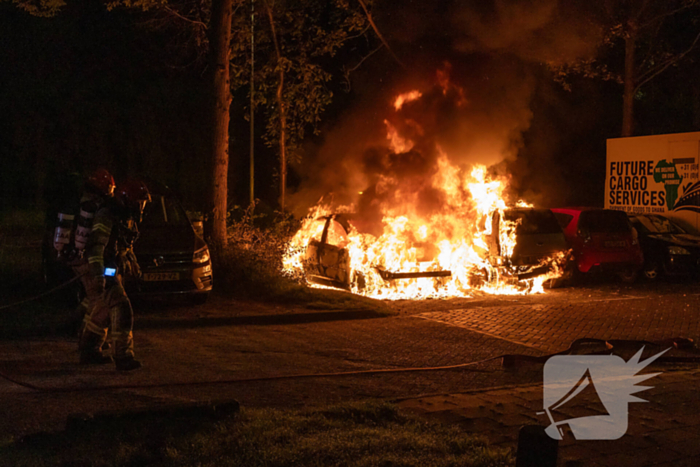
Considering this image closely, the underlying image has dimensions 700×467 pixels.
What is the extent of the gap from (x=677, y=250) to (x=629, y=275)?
1254 millimetres

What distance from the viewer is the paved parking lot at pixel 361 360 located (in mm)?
5402

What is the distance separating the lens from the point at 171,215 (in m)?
11.1

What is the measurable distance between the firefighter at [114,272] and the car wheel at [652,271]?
40.0ft

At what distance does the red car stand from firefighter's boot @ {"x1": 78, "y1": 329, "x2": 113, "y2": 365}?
10175mm

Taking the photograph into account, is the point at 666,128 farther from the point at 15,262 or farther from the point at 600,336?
the point at 15,262

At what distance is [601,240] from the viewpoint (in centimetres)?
1395

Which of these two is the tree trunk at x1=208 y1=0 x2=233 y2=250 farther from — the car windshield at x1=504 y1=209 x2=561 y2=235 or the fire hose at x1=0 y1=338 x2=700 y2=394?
the fire hose at x1=0 y1=338 x2=700 y2=394

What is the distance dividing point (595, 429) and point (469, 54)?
36.7ft

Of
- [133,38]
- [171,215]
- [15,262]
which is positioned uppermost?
[133,38]

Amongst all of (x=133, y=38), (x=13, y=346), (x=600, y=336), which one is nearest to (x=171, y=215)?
(x=13, y=346)

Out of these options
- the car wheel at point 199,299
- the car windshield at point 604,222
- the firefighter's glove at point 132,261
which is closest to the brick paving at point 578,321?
the car windshield at point 604,222

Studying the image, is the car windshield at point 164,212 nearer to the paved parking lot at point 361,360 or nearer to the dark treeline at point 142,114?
the paved parking lot at point 361,360

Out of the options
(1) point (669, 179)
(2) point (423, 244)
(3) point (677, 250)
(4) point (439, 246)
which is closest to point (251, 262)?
(2) point (423, 244)

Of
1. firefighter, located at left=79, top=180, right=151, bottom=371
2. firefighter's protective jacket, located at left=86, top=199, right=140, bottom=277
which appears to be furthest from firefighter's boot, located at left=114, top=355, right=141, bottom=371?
firefighter's protective jacket, located at left=86, top=199, right=140, bottom=277
